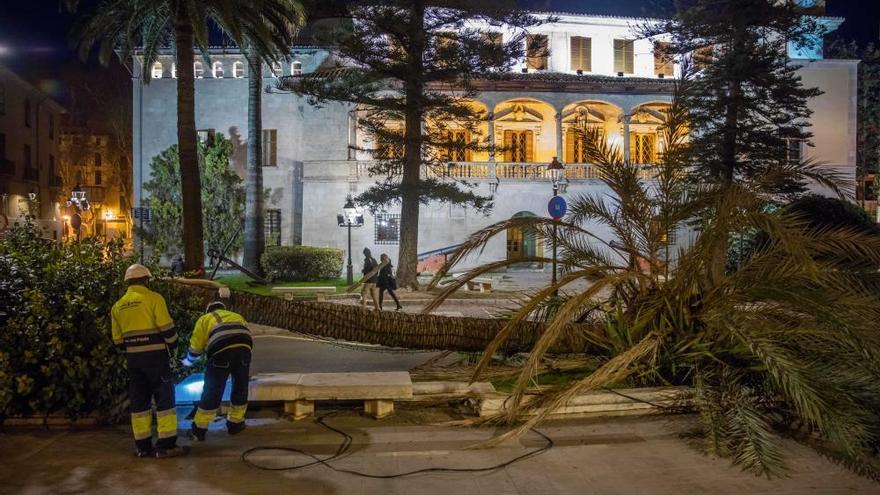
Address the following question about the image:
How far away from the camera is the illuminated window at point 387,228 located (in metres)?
30.4

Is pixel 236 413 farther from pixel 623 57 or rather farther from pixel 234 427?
pixel 623 57

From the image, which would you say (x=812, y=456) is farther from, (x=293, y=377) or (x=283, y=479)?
(x=293, y=377)

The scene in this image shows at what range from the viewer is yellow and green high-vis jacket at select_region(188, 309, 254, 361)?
249 inches

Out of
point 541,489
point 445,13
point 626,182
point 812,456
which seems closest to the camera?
point 541,489

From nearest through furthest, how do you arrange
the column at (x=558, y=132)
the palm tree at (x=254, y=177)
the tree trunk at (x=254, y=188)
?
the palm tree at (x=254, y=177)
the tree trunk at (x=254, y=188)
the column at (x=558, y=132)

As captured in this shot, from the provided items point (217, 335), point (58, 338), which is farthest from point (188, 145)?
point (217, 335)

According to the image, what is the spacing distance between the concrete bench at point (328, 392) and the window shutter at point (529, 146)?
2892cm

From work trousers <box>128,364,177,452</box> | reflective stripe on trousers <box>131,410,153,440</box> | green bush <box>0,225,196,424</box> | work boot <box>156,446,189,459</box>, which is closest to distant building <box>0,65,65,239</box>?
green bush <box>0,225,196,424</box>

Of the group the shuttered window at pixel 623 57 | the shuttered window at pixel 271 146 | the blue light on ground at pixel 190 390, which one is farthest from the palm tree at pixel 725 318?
the shuttered window at pixel 623 57

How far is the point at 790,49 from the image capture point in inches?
1372

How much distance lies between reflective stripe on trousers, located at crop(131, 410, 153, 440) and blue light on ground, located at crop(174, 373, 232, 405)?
1727mm

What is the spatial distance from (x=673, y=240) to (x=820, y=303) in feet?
7.69

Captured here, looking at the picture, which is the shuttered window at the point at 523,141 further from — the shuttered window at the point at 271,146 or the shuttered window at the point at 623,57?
the shuttered window at the point at 271,146

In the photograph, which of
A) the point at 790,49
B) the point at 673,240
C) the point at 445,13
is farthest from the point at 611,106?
the point at 673,240
